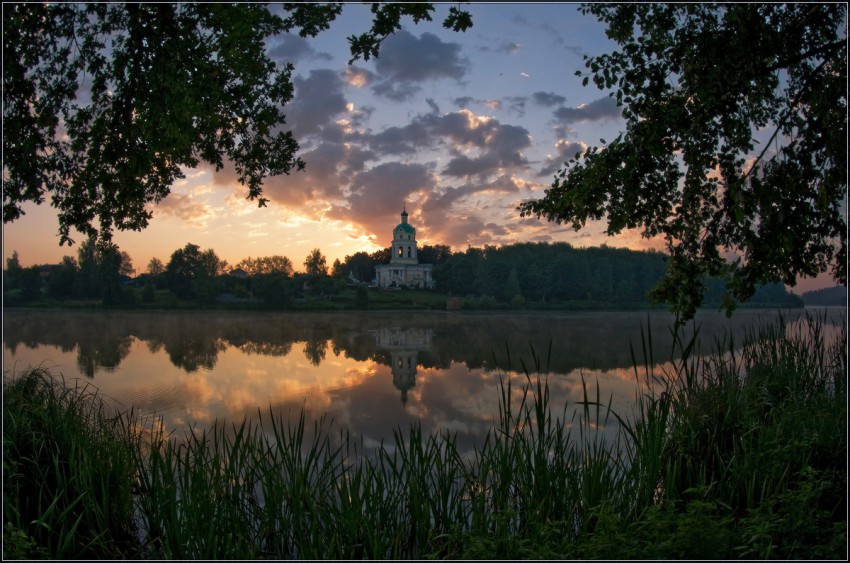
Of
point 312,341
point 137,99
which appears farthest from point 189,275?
point 137,99

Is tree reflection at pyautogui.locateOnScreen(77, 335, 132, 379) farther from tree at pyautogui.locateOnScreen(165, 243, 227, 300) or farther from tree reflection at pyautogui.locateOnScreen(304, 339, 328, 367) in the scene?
tree at pyautogui.locateOnScreen(165, 243, 227, 300)

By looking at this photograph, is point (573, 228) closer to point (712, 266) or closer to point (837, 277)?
point (712, 266)

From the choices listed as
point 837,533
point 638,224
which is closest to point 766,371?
point 638,224

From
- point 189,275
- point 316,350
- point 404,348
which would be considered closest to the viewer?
point 316,350

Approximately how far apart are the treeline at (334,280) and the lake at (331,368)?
689cm

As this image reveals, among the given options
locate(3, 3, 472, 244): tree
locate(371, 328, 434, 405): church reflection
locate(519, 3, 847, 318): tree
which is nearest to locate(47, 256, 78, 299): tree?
locate(371, 328, 434, 405): church reflection

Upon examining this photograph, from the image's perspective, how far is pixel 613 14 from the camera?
7.24 meters

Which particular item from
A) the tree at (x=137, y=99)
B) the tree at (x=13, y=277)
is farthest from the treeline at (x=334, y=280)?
the tree at (x=137, y=99)

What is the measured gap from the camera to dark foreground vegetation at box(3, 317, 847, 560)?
11.9ft

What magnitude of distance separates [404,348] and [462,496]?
2007cm

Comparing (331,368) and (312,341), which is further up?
(312,341)

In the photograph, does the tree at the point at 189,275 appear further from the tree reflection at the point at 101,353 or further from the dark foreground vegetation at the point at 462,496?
the dark foreground vegetation at the point at 462,496

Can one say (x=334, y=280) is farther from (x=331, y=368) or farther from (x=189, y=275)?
(x=331, y=368)

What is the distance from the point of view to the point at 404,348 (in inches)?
970
